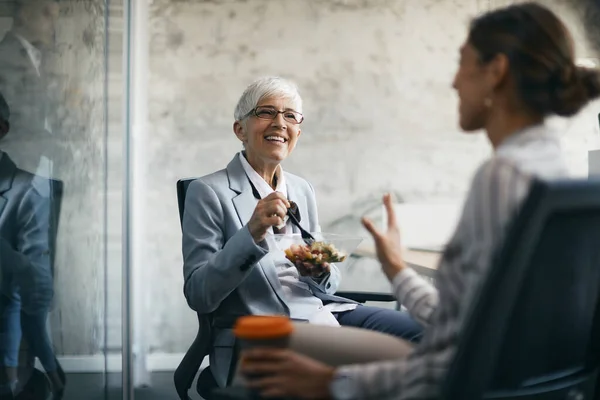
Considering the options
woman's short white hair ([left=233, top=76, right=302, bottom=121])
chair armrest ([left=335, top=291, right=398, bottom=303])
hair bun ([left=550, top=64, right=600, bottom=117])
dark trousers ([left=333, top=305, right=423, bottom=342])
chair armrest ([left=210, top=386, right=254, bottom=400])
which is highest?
woman's short white hair ([left=233, top=76, right=302, bottom=121])

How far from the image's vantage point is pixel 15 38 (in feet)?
6.08

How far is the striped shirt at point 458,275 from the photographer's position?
90cm

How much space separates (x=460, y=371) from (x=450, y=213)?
347 centimetres

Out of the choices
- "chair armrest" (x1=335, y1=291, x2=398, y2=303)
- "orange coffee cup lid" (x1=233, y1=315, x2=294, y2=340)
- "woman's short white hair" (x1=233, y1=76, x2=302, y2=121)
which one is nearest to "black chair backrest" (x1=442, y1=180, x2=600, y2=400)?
"orange coffee cup lid" (x1=233, y1=315, x2=294, y2=340)

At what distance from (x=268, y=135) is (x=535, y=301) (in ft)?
4.90

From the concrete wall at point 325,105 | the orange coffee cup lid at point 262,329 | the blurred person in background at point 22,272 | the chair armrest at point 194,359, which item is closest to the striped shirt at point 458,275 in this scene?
the orange coffee cup lid at point 262,329

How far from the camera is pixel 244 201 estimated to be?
7.05ft

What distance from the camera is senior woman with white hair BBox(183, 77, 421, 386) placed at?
1906mm

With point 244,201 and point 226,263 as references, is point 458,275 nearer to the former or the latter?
point 226,263

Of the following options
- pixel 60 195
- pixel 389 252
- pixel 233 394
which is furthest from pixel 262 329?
pixel 60 195

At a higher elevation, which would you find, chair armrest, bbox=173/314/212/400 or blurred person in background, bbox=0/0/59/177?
blurred person in background, bbox=0/0/59/177

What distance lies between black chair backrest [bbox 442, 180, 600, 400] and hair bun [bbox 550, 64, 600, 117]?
23cm

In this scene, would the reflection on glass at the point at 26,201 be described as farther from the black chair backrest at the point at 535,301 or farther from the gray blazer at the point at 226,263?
the black chair backrest at the point at 535,301

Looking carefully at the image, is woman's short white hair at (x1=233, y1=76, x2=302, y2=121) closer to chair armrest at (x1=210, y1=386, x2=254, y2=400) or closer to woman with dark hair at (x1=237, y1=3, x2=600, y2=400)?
woman with dark hair at (x1=237, y1=3, x2=600, y2=400)
